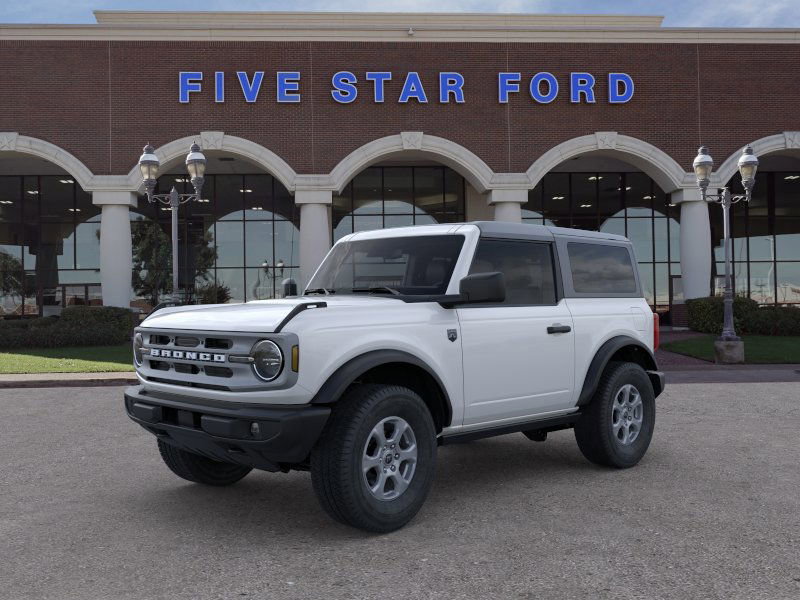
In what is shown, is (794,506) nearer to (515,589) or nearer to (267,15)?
(515,589)

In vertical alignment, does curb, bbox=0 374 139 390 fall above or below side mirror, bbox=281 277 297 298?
below

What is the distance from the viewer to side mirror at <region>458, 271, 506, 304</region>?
4.78m

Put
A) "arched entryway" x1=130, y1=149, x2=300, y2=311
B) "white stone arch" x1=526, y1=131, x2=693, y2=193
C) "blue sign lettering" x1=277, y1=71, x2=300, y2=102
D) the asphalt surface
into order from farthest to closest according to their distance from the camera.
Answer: "arched entryway" x1=130, y1=149, x2=300, y2=311
"white stone arch" x1=526, y1=131, x2=693, y2=193
"blue sign lettering" x1=277, y1=71, x2=300, y2=102
the asphalt surface

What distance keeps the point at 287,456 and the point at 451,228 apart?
2336mm

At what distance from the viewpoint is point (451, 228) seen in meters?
5.64

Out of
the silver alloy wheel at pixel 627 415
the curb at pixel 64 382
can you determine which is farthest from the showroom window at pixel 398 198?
the silver alloy wheel at pixel 627 415

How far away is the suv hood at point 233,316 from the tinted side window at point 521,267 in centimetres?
96

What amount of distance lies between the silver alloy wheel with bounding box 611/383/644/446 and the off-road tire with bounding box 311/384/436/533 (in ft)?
7.70

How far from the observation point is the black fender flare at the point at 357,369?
14.1 ft

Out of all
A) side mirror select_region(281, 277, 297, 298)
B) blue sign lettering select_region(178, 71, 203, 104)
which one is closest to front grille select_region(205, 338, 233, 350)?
side mirror select_region(281, 277, 297, 298)

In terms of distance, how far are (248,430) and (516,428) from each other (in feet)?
7.41

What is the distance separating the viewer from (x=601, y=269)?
655 centimetres

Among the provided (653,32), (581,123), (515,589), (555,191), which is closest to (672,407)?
(515,589)

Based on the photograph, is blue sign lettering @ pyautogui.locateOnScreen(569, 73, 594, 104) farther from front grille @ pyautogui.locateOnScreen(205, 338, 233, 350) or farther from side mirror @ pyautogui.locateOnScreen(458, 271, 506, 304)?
front grille @ pyautogui.locateOnScreen(205, 338, 233, 350)
